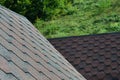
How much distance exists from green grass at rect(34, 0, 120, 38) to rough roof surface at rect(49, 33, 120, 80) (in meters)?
7.71

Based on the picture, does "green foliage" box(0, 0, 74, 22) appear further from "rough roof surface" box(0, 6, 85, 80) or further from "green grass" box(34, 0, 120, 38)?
"rough roof surface" box(0, 6, 85, 80)

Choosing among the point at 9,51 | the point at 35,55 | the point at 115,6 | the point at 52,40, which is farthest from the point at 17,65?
the point at 115,6

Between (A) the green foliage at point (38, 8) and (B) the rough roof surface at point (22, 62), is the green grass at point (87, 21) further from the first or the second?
(B) the rough roof surface at point (22, 62)

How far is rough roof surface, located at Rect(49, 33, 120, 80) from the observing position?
8617 millimetres

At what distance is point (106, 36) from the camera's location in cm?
1038

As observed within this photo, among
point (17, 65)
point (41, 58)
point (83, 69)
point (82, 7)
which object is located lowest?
point (82, 7)

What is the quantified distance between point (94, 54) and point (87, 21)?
36.2ft

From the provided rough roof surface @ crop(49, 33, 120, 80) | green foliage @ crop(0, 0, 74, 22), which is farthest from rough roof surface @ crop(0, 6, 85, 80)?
green foliage @ crop(0, 0, 74, 22)

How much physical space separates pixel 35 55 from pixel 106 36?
5.27m

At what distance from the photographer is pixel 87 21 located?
20.4 metres

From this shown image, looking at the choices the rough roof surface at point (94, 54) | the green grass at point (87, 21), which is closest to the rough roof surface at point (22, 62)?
the rough roof surface at point (94, 54)

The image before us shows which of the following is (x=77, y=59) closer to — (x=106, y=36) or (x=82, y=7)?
(x=106, y=36)

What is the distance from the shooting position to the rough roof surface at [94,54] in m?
8.62

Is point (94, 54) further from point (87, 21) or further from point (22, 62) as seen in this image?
point (87, 21)
